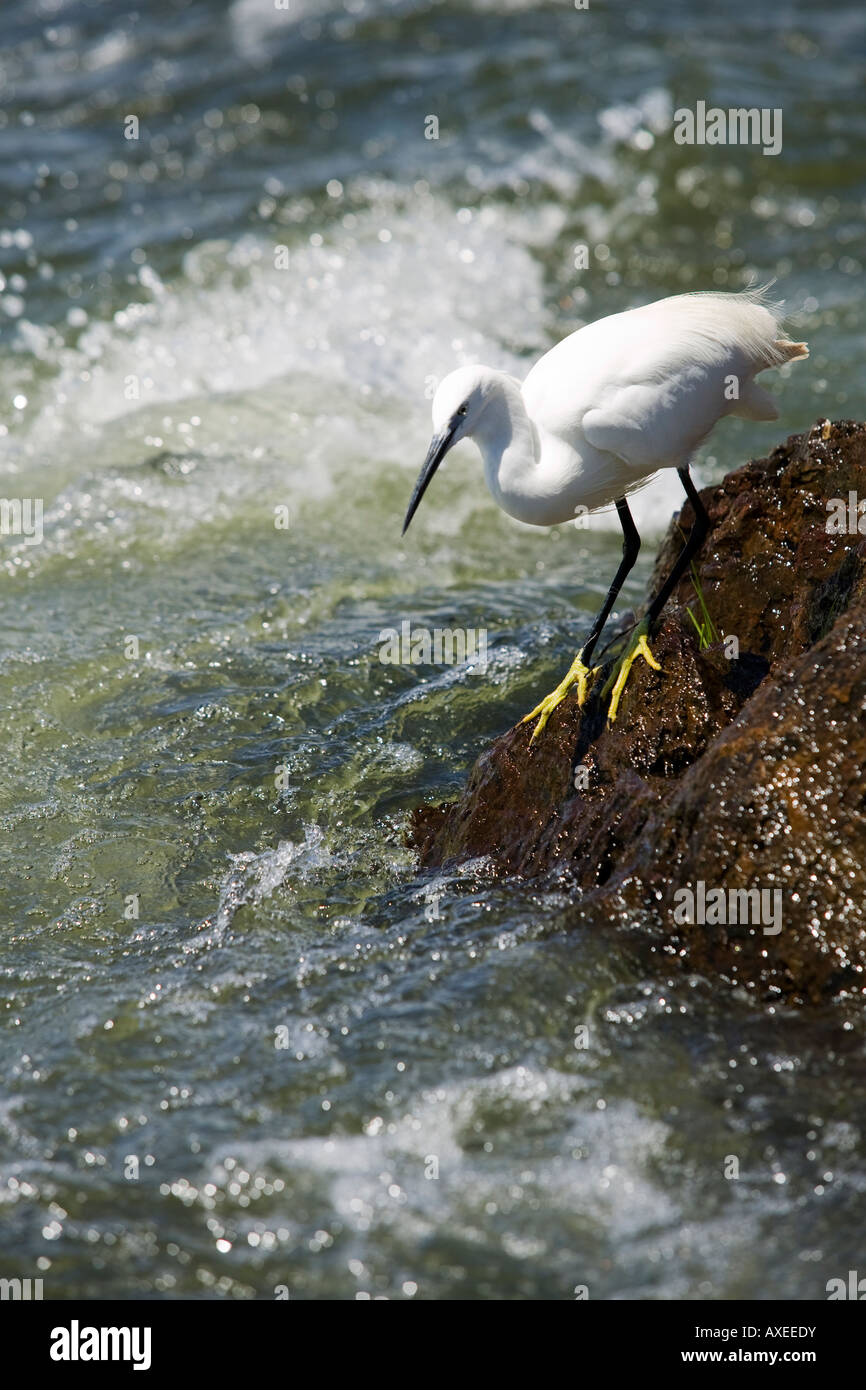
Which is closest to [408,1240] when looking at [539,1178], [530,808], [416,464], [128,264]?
[539,1178]

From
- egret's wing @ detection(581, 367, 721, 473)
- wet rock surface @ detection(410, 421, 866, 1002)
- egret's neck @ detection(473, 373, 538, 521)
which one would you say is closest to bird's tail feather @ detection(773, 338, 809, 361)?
wet rock surface @ detection(410, 421, 866, 1002)

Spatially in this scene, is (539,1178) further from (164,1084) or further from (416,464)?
(416,464)

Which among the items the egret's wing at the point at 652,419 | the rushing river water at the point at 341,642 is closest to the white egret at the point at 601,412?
the egret's wing at the point at 652,419

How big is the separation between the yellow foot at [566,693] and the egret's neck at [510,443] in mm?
613

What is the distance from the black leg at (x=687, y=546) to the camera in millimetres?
4539

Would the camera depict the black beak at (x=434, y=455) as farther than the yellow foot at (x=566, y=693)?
No

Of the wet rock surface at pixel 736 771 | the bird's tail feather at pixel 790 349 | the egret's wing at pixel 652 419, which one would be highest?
the bird's tail feather at pixel 790 349

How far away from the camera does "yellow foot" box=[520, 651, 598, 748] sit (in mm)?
4418

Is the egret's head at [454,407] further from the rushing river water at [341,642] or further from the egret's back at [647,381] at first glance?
the rushing river water at [341,642]

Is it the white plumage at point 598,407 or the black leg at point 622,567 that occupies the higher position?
the white plumage at point 598,407

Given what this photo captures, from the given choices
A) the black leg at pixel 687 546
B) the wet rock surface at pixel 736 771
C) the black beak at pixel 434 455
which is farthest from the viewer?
the black leg at pixel 687 546

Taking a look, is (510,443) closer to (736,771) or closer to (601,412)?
(601,412)

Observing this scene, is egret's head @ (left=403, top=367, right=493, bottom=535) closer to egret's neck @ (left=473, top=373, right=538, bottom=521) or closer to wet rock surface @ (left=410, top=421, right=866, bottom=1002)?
egret's neck @ (left=473, top=373, right=538, bottom=521)

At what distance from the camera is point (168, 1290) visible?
116 inches
